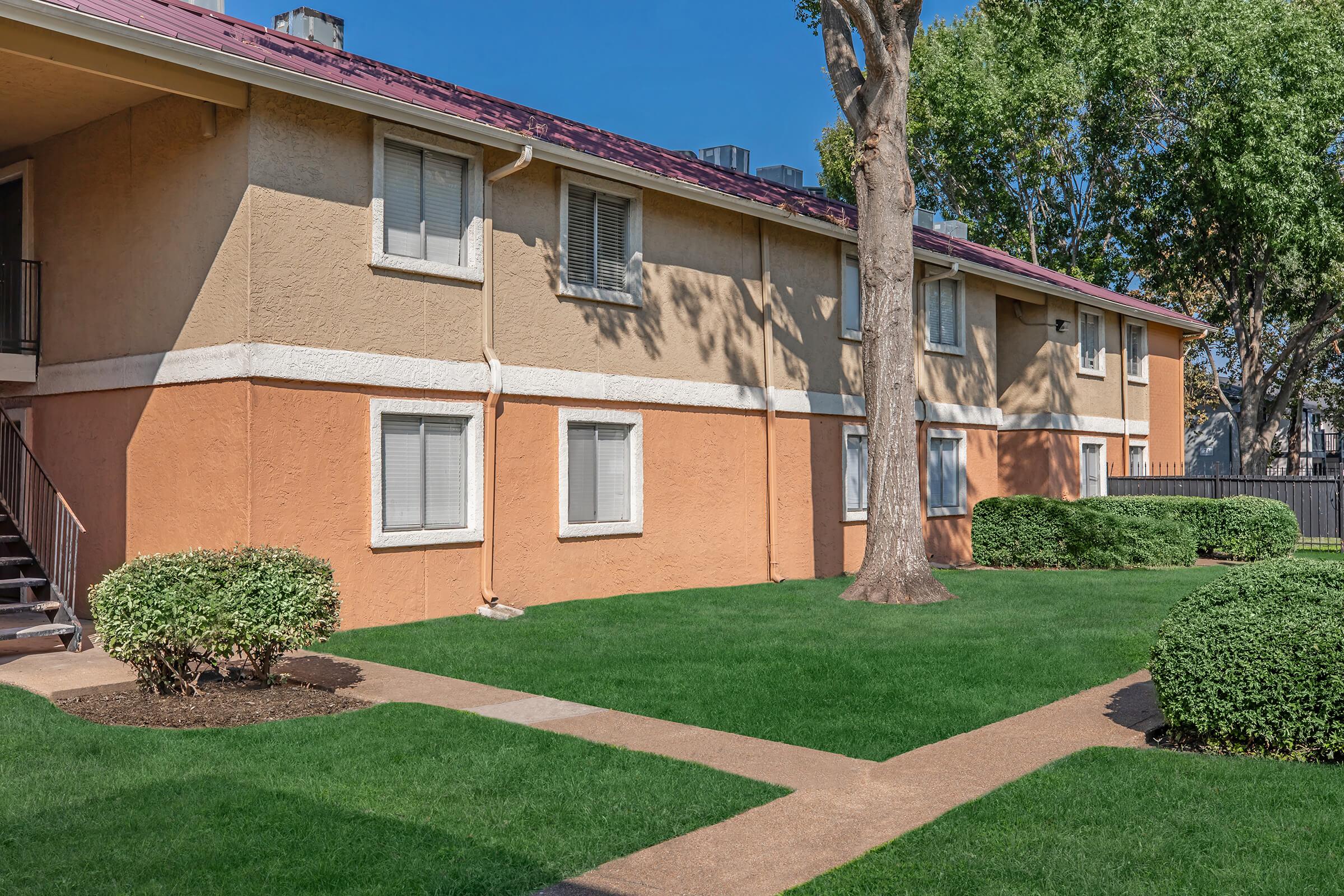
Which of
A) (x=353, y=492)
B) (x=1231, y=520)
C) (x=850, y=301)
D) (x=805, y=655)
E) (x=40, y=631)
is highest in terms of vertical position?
(x=850, y=301)

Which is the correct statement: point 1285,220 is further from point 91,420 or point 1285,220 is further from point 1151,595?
point 91,420

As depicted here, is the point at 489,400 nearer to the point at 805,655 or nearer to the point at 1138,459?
the point at 805,655

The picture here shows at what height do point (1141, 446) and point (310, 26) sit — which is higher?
point (310, 26)

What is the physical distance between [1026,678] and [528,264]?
295 inches

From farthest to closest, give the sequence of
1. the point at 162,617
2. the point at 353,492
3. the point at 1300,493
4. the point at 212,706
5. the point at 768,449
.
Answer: the point at 1300,493
the point at 768,449
the point at 353,492
the point at 212,706
the point at 162,617

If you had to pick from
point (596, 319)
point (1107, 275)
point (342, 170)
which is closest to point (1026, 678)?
point (596, 319)

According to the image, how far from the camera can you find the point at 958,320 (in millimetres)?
21844

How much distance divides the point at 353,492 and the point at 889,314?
23.3 feet

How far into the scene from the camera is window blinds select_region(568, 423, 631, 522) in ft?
47.2

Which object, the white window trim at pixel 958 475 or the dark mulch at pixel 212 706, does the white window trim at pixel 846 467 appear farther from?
the dark mulch at pixel 212 706

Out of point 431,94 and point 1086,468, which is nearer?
point 431,94

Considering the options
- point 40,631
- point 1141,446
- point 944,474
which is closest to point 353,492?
point 40,631

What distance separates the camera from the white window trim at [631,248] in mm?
14180

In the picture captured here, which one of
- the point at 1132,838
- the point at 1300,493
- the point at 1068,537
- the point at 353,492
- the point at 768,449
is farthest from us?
the point at 1300,493
